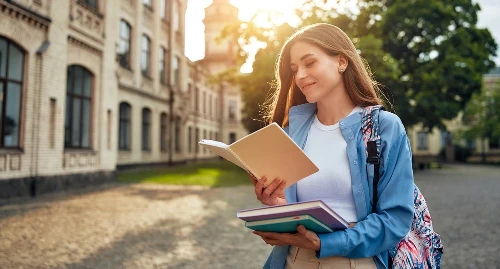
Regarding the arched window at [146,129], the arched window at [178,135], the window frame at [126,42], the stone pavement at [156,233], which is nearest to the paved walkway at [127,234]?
the stone pavement at [156,233]

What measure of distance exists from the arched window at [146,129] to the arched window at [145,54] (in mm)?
2196

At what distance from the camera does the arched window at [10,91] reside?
10.2 meters

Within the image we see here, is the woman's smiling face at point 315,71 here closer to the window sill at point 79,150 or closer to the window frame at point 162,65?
the window sill at point 79,150

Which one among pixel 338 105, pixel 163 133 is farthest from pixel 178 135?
pixel 338 105

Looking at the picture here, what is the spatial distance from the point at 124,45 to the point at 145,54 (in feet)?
8.65

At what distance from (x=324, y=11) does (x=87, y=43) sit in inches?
393

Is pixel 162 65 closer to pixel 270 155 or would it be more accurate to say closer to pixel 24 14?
pixel 24 14

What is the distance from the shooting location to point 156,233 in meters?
6.69

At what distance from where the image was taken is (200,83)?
3766 centimetres

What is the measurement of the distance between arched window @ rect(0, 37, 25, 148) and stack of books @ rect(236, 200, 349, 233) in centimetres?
1073

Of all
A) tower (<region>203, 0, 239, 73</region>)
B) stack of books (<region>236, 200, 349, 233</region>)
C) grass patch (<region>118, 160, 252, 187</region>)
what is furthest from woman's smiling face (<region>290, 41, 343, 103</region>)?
tower (<region>203, 0, 239, 73</region>)

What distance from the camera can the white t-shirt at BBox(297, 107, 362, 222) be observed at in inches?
67.4

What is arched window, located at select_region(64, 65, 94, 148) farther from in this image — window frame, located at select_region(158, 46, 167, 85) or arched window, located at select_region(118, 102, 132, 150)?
window frame, located at select_region(158, 46, 167, 85)

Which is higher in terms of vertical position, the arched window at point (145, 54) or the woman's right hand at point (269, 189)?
the arched window at point (145, 54)
